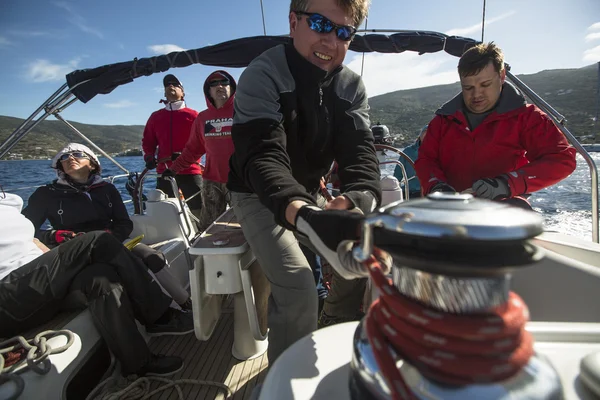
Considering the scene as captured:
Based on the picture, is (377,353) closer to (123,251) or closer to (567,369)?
(567,369)

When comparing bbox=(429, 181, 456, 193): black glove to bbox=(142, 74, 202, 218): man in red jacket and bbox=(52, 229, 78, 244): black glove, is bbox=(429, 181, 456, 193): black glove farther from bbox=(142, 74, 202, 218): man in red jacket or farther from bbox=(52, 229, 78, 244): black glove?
bbox=(142, 74, 202, 218): man in red jacket

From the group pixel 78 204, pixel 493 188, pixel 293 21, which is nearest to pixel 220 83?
pixel 78 204

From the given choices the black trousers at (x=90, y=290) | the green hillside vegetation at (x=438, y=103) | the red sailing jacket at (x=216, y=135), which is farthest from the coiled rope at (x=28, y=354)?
the green hillside vegetation at (x=438, y=103)

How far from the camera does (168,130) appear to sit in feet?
13.0

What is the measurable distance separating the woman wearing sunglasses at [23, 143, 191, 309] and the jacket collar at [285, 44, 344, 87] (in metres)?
1.53

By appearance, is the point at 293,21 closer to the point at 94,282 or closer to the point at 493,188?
the point at 493,188

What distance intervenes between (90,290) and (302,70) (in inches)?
55.3

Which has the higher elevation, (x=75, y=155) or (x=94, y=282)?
(x=75, y=155)

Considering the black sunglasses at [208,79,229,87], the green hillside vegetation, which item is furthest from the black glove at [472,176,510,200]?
the green hillside vegetation

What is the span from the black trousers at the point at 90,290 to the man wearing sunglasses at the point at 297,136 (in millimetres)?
750

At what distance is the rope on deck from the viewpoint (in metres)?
1.54

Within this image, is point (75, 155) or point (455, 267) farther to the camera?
point (75, 155)

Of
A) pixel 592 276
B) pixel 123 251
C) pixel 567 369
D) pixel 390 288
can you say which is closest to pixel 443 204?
pixel 390 288

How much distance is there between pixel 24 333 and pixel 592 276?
2.16m
